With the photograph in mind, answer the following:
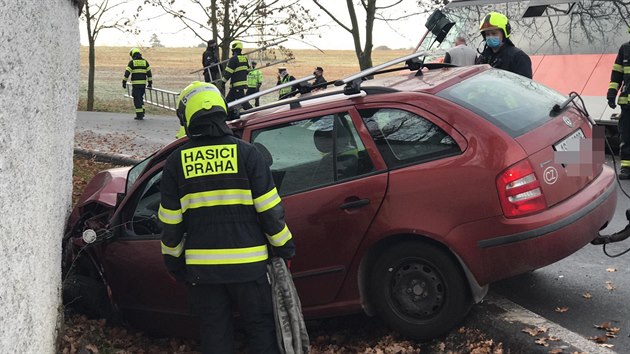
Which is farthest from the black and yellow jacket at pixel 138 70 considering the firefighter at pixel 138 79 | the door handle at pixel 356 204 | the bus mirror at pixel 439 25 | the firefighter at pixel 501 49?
the door handle at pixel 356 204

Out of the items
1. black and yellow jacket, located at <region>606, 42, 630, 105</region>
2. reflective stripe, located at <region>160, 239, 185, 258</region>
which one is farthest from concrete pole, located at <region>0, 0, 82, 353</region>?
black and yellow jacket, located at <region>606, 42, 630, 105</region>

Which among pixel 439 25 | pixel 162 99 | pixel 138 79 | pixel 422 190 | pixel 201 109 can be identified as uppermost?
pixel 439 25

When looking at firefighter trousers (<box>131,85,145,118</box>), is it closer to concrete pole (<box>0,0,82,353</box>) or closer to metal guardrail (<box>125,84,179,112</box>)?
metal guardrail (<box>125,84,179,112</box>)

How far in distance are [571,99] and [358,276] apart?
1884 millimetres

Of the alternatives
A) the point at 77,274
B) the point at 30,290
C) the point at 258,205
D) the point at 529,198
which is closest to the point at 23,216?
the point at 30,290

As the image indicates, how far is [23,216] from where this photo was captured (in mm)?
3436

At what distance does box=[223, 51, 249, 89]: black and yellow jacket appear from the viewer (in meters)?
16.4

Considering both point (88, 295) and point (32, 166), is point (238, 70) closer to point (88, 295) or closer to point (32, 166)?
point (88, 295)

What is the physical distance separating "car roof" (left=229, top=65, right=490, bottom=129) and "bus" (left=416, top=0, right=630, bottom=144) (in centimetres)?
539

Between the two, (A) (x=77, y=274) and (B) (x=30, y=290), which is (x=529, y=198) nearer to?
(B) (x=30, y=290)

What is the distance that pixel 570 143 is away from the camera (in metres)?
4.41

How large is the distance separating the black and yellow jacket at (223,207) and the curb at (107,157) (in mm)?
6878

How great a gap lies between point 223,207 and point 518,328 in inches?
74.1

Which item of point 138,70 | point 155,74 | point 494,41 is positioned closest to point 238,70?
point 138,70
